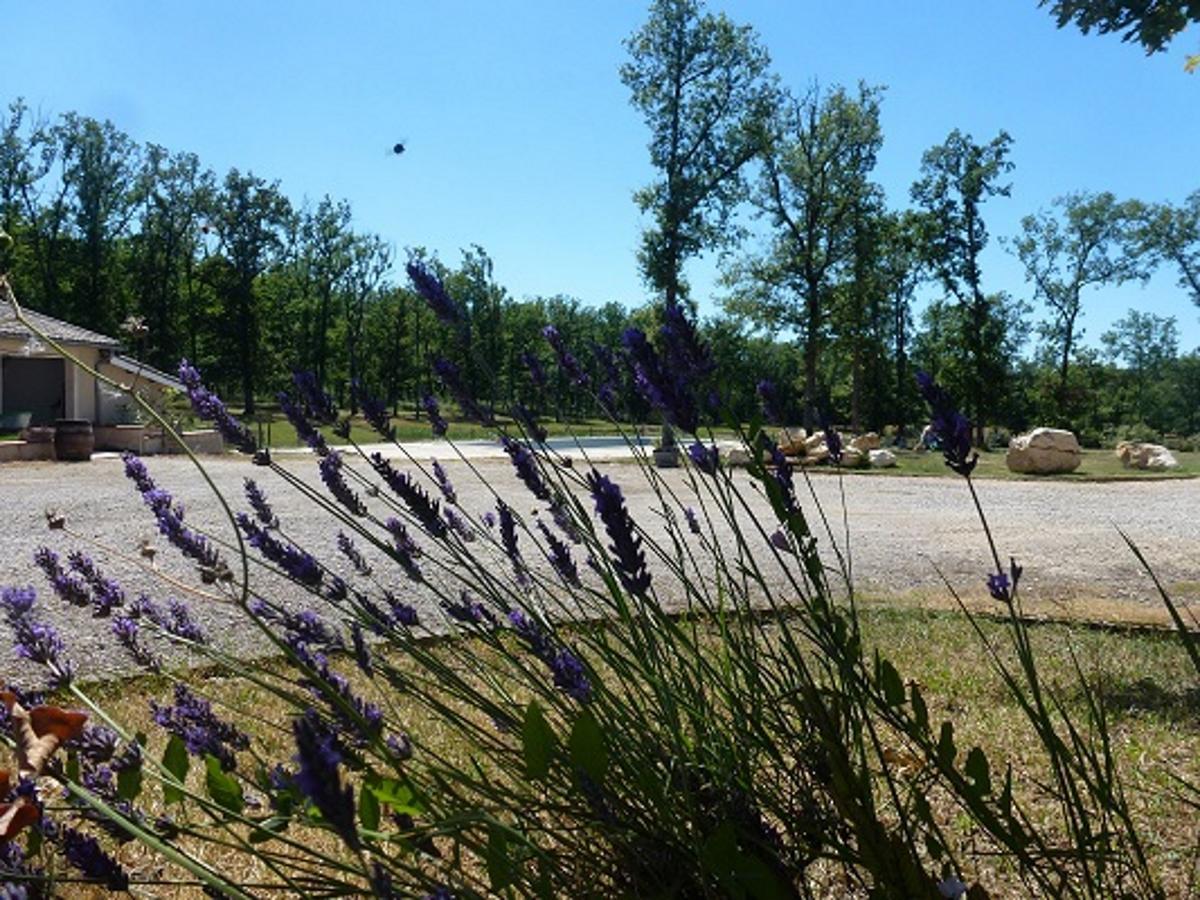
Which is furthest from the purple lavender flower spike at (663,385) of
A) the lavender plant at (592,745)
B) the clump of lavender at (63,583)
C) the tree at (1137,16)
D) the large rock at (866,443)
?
the large rock at (866,443)

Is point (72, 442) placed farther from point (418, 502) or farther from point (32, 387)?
point (418, 502)

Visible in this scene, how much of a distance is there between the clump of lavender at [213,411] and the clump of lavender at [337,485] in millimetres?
133

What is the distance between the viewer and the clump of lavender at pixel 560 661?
4.33 feet

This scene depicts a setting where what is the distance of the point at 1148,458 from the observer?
22.7 metres

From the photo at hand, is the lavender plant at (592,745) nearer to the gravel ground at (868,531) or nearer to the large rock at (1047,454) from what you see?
the gravel ground at (868,531)

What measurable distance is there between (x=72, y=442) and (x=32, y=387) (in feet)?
50.1

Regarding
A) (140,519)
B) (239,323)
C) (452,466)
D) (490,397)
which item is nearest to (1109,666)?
(490,397)

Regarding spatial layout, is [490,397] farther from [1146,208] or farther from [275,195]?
[1146,208]

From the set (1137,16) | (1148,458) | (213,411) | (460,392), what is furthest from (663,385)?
(1148,458)

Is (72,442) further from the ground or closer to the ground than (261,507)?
closer to the ground

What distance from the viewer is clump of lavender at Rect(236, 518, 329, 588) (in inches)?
60.0

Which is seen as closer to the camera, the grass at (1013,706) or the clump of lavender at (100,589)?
the clump of lavender at (100,589)

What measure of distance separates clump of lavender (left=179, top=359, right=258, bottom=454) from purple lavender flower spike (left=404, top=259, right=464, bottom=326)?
1.15 feet

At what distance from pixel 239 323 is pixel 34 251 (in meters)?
8.99
